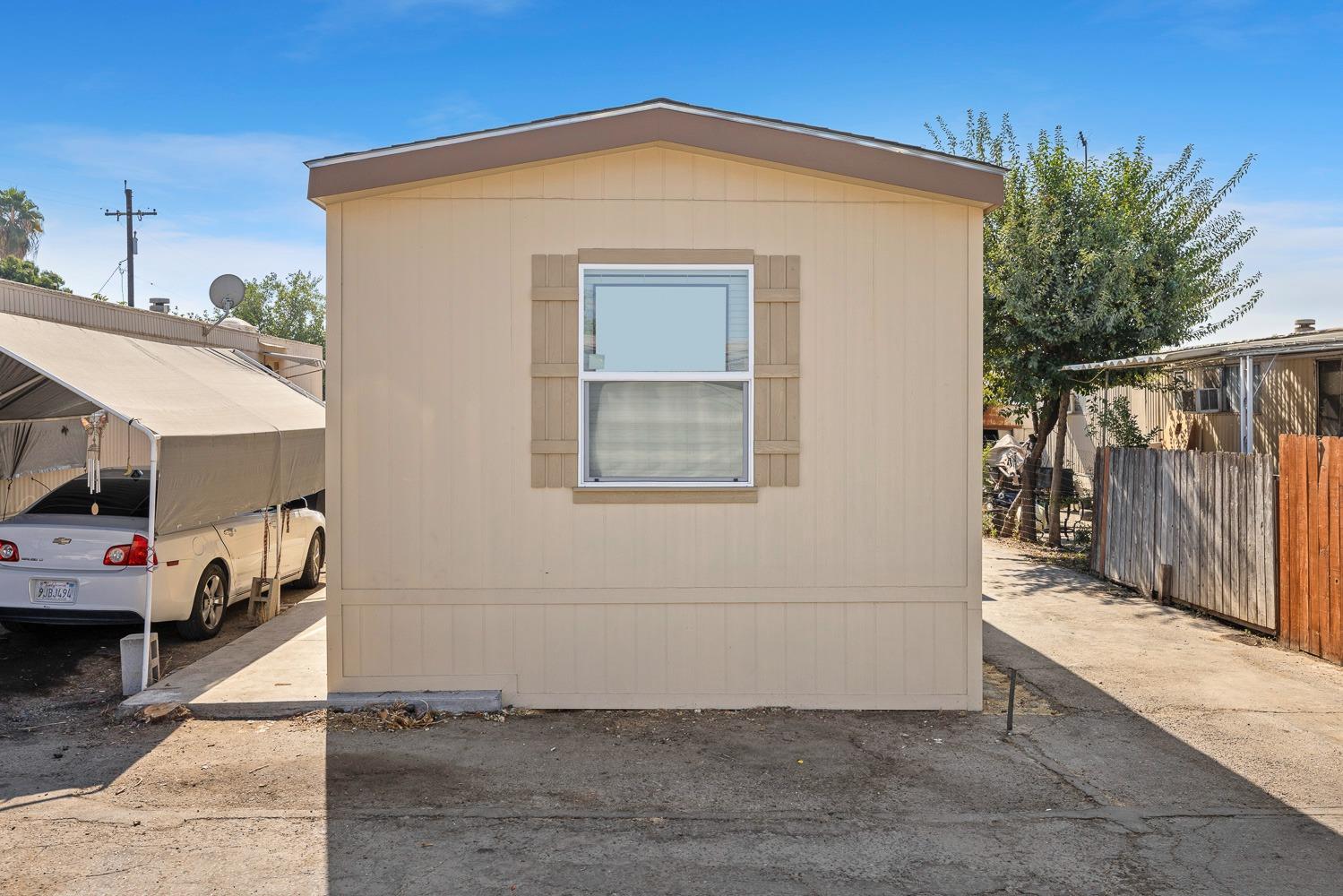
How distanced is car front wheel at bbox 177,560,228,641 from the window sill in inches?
154

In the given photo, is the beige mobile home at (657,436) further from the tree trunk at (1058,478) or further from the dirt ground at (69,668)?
the tree trunk at (1058,478)

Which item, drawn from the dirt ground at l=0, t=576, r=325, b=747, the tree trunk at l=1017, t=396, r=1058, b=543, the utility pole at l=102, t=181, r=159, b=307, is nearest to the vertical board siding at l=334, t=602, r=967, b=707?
the dirt ground at l=0, t=576, r=325, b=747

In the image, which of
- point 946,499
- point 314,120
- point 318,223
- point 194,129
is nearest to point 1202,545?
point 946,499

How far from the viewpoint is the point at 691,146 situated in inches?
246

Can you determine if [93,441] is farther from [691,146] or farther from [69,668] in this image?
[691,146]

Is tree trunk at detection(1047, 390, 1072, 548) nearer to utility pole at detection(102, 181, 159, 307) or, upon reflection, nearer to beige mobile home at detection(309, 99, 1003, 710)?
beige mobile home at detection(309, 99, 1003, 710)

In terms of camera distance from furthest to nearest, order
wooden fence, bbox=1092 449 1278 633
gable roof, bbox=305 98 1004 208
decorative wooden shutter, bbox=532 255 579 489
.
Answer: wooden fence, bbox=1092 449 1278 633 → decorative wooden shutter, bbox=532 255 579 489 → gable roof, bbox=305 98 1004 208

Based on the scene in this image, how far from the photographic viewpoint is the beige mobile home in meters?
6.33

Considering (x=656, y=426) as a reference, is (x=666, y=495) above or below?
below

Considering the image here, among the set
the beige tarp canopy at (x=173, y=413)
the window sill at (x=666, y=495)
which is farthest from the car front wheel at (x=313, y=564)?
the window sill at (x=666, y=495)

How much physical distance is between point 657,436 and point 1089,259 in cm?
838

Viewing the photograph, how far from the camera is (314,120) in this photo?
664 inches

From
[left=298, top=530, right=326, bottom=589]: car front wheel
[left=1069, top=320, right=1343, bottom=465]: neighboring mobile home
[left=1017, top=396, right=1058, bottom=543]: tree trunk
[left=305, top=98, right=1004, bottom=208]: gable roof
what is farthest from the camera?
[left=1017, top=396, right=1058, bottom=543]: tree trunk

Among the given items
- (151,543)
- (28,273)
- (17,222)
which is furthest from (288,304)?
(151,543)
